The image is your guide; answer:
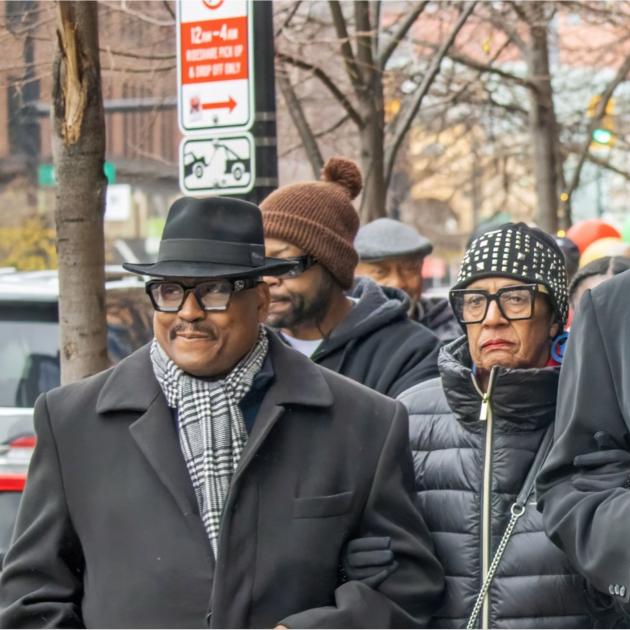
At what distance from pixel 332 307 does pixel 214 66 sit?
2088 millimetres

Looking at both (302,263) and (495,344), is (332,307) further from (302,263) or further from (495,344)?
(495,344)

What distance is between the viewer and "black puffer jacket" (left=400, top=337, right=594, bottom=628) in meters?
3.47

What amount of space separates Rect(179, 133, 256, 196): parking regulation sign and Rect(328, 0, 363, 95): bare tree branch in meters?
4.84

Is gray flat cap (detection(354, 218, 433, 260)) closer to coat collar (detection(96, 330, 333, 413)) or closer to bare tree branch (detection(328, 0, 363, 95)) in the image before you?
coat collar (detection(96, 330, 333, 413))

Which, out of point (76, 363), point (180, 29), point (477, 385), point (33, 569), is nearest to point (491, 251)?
point (477, 385)

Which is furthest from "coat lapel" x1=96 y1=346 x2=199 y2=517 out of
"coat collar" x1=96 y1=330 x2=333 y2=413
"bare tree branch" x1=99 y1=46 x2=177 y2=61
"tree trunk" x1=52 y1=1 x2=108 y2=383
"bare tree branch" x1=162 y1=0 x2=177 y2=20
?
"bare tree branch" x1=162 y1=0 x2=177 y2=20

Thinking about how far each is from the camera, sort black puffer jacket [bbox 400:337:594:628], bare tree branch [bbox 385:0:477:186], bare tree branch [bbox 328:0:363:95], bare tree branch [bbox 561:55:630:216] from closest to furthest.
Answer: black puffer jacket [bbox 400:337:594:628] < bare tree branch [bbox 328:0:363:95] < bare tree branch [bbox 385:0:477:186] < bare tree branch [bbox 561:55:630:216]

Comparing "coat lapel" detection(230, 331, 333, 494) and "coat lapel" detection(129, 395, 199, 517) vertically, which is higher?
"coat lapel" detection(230, 331, 333, 494)

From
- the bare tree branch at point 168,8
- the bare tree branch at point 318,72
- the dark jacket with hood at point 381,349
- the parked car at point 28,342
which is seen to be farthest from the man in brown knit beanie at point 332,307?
the bare tree branch at point 318,72

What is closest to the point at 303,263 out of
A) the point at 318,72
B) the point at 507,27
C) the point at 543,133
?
the point at 318,72

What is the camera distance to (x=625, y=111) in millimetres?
25469

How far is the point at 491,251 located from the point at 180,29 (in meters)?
3.46

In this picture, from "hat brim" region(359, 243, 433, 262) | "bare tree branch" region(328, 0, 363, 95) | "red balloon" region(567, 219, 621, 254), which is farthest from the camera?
"red balloon" region(567, 219, 621, 254)

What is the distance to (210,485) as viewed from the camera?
3.26m
